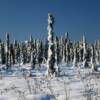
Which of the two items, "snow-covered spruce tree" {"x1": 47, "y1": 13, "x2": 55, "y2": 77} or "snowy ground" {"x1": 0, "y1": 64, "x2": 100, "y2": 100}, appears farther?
"snow-covered spruce tree" {"x1": 47, "y1": 13, "x2": 55, "y2": 77}

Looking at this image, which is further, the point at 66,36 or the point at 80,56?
the point at 66,36

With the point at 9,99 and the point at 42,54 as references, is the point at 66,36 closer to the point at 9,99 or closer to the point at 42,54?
the point at 42,54

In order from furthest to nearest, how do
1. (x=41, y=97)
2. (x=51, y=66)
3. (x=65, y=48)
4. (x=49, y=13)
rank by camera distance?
(x=65, y=48) < (x=49, y=13) < (x=51, y=66) < (x=41, y=97)

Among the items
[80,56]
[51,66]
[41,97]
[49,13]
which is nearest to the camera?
[41,97]

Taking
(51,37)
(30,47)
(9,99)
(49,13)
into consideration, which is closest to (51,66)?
(51,37)

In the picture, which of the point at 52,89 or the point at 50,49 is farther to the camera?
the point at 50,49

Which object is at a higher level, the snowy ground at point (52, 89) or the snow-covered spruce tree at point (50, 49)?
the snow-covered spruce tree at point (50, 49)

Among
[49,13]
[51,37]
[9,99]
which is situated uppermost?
[49,13]

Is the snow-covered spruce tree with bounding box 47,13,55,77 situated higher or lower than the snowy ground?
higher

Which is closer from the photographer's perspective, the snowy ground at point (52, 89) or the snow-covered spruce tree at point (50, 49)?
the snowy ground at point (52, 89)

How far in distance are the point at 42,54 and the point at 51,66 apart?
209 ft

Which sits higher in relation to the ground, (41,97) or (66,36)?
(66,36)

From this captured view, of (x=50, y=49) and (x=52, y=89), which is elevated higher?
(x=50, y=49)

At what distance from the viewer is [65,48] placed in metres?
87.4
